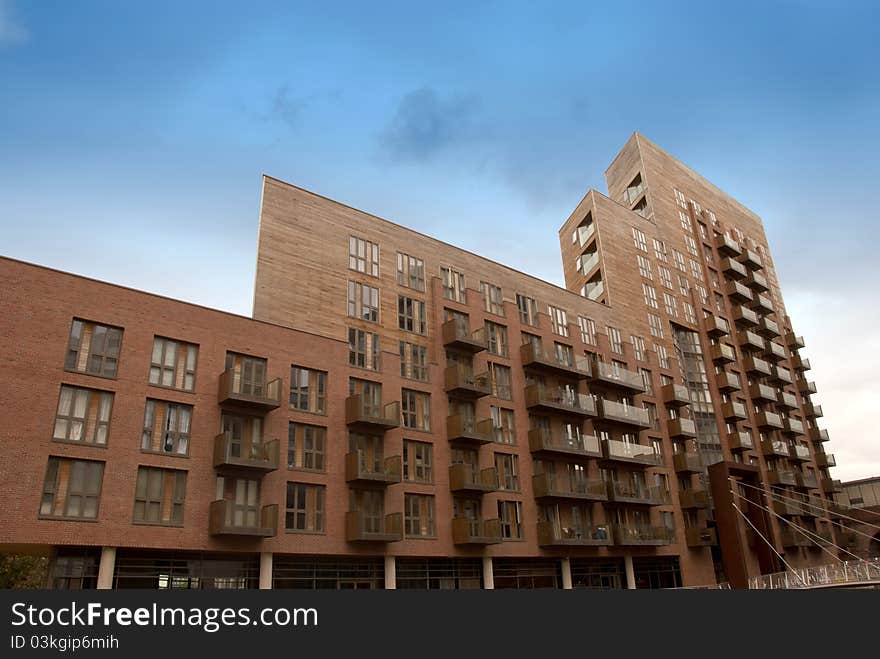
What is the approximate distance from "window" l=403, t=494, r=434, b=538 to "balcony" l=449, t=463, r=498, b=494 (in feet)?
5.99

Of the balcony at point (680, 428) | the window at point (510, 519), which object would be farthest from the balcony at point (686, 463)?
the window at point (510, 519)

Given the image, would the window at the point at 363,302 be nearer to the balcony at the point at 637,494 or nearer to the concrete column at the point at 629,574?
the balcony at the point at 637,494

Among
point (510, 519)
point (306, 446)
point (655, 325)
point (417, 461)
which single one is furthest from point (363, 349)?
→ point (655, 325)

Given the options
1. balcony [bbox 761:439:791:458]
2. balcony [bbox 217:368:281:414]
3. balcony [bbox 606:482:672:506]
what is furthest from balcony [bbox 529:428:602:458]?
balcony [bbox 761:439:791:458]

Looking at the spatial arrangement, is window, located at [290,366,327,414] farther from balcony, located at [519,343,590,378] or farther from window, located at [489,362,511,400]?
balcony, located at [519,343,590,378]

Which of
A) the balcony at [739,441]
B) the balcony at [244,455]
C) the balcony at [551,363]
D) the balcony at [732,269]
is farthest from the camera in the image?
the balcony at [732,269]

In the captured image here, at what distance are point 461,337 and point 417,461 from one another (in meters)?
8.71

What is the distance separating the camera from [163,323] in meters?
33.2

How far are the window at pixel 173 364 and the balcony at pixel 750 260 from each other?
202 feet

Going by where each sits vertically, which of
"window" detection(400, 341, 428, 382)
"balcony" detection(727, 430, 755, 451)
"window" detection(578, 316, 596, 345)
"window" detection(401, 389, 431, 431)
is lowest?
"window" detection(401, 389, 431, 431)

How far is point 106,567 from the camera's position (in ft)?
93.6

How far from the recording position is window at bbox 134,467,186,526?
3000cm

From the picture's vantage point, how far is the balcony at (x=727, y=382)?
62.9 m

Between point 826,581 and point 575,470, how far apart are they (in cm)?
1633
